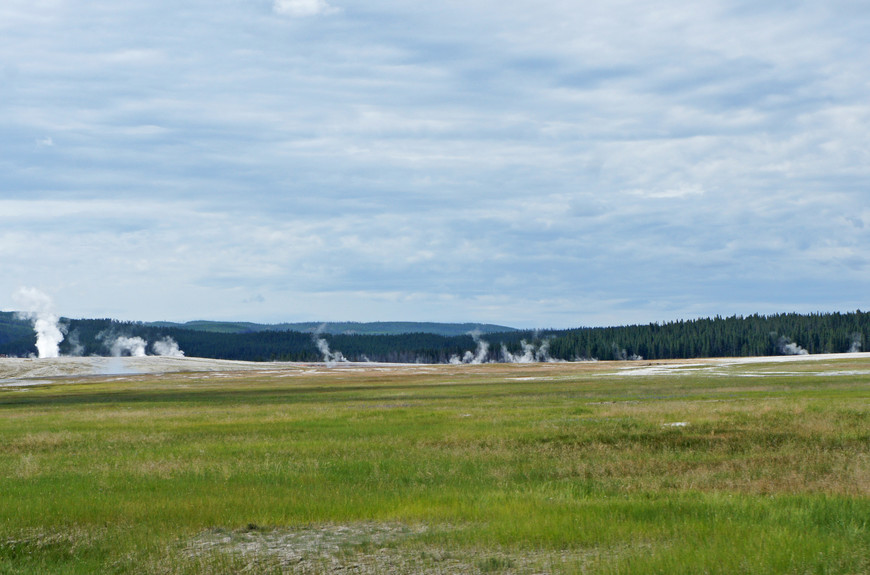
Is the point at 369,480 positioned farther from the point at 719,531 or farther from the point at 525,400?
the point at 525,400

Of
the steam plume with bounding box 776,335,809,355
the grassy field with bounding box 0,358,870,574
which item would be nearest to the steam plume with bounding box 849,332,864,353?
the steam plume with bounding box 776,335,809,355

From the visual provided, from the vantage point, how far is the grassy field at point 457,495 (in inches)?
480

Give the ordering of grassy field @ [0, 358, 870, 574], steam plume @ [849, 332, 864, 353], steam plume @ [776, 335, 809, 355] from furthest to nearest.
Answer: steam plume @ [776, 335, 809, 355] < steam plume @ [849, 332, 864, 353] < grassy field @ [0, 358, 870, 574]

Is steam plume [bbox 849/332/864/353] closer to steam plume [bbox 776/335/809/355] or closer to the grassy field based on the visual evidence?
steam plume [bbox 776/335/809/355]

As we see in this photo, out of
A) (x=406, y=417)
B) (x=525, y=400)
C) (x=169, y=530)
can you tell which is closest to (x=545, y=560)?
(x=169, y=530)

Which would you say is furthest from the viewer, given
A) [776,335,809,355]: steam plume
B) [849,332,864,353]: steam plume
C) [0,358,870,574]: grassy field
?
[776,335,809,355]: steam plume

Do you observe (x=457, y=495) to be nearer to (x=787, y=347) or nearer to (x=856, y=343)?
(x=856, y=343)

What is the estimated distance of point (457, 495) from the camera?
17.6m

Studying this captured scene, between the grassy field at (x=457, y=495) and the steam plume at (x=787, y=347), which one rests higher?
the steam plume at (x=787, y=347)

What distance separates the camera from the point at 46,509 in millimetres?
16984

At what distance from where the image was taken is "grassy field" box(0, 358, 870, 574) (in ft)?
40.0

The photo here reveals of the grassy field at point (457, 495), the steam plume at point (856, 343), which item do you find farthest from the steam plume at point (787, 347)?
the grassy field at point (457, 495)

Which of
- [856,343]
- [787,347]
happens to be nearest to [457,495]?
[856,343]

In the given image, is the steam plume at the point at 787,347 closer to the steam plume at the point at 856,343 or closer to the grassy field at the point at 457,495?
the steam plume at the point at 856,343
